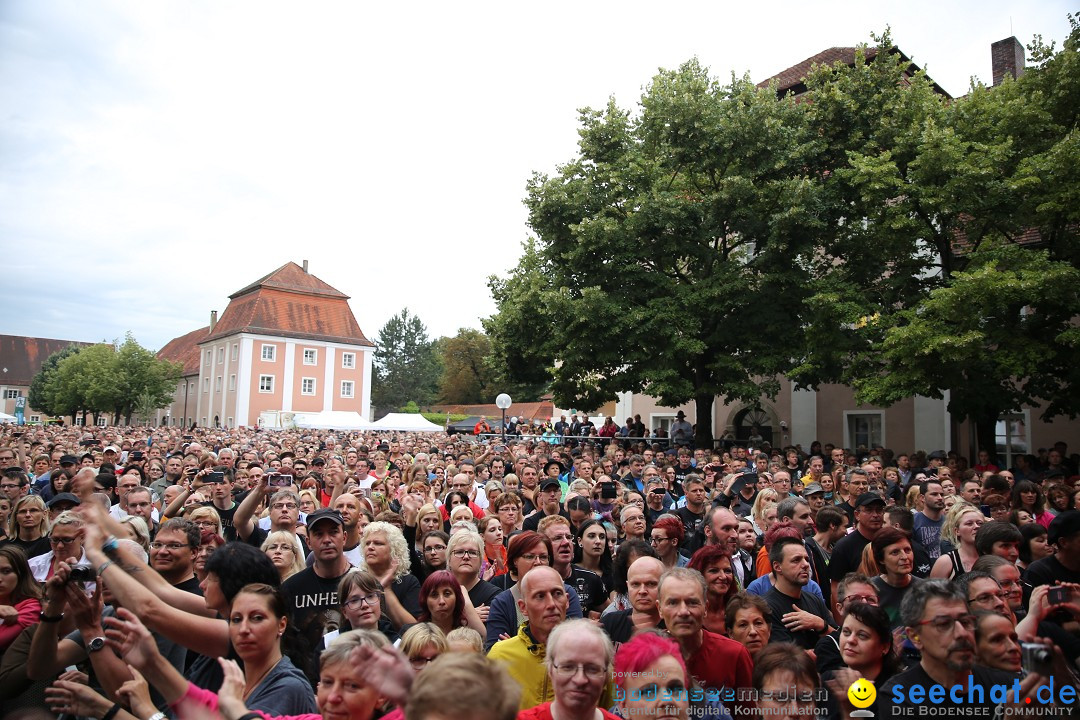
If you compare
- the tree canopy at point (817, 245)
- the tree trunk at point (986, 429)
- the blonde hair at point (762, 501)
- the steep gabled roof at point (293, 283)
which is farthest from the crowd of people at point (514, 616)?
the steep gabled roof at point (293, 283)

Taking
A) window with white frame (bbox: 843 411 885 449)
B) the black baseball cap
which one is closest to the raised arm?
the black baseball cap

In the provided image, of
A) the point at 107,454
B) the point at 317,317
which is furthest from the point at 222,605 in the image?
the point at 317,317

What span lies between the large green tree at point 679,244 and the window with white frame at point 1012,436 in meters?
7.40

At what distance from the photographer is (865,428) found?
81.6ft

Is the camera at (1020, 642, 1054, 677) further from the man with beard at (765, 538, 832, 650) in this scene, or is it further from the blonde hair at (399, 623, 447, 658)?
the blonde hair at (399, 623, 447, 658)

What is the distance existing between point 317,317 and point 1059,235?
59.7m

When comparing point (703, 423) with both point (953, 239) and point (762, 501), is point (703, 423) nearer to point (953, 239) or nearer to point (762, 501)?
point (953, 239)

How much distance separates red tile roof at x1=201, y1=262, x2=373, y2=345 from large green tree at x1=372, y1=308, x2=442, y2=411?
25.6 m

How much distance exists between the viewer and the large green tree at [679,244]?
1902 cm

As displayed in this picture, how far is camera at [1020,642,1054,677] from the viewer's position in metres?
2.63

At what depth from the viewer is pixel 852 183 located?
16.5 meters

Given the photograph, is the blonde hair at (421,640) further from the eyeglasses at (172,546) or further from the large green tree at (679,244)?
the large green tree at (679,244)

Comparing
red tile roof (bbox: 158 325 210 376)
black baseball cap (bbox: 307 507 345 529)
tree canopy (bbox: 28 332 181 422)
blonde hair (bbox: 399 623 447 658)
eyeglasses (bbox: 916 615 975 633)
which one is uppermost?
red tile roof (bbox: 158 325 210 376)

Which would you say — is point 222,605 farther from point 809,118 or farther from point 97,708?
point 809,118
